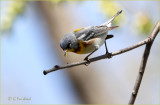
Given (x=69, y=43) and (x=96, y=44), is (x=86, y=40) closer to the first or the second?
(x=96, y=44)

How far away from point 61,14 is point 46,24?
513 mm

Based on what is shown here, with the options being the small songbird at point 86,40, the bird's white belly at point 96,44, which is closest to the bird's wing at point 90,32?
Answer: the small songbird at point 86,40

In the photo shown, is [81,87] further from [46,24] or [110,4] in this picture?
[110,4]

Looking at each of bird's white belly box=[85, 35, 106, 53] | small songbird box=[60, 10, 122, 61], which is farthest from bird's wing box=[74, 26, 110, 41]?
bird's white belly box=[85, 35, 106, 53]

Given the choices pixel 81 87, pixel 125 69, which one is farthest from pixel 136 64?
pixel 81 87

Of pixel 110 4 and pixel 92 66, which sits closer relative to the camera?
pixel 110 4

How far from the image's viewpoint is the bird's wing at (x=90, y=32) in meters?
3.93

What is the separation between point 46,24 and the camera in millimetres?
7223

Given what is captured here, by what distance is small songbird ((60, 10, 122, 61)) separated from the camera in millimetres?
3674

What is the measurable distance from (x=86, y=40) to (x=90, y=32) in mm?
272

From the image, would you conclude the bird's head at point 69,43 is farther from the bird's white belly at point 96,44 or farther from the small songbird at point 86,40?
the bird's white belly at point 96,44

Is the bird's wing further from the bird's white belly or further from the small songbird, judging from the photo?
the bird's white belly

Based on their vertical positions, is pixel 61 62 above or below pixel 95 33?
below

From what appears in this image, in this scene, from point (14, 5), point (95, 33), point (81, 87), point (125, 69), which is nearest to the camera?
point (95, 33)
